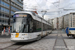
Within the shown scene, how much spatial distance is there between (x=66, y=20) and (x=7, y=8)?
90642mm

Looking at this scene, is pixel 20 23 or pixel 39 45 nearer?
pixel 39 45

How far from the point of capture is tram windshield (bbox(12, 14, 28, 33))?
11.5 meters

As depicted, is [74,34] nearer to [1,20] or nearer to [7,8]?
[1,20]

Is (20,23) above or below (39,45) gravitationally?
above

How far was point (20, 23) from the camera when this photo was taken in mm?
11539

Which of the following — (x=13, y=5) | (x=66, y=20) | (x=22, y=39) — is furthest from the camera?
(x=66, y=20)

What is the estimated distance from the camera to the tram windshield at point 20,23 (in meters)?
11.5

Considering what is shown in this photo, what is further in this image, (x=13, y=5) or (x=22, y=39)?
(x=13, y=5)

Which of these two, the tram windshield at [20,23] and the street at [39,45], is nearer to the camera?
the street at [39,45]

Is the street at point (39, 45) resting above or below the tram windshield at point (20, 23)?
below

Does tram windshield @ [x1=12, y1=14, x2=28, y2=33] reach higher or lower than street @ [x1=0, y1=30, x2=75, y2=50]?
higher

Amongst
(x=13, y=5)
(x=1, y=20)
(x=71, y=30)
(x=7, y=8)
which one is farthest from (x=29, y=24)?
(x=13, y=5)

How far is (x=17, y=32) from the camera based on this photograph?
11414 millimetres

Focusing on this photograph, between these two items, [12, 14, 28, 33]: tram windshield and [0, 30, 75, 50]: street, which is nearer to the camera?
[0, 30, 75, 50]: street
